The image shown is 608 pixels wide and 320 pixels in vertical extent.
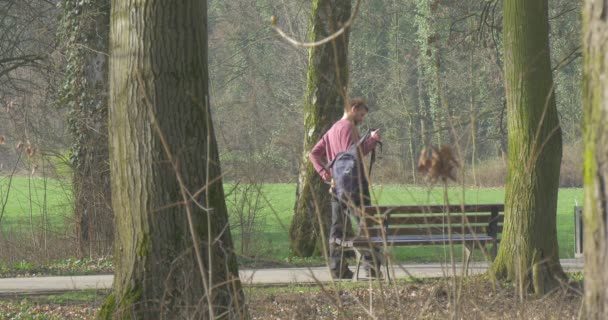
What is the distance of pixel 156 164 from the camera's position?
717 centimetres

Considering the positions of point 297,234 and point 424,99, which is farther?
point 424,99

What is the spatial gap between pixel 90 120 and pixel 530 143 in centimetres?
730

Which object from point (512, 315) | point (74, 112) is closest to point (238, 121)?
point (74, 112)

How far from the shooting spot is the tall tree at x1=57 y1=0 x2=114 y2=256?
15.7m

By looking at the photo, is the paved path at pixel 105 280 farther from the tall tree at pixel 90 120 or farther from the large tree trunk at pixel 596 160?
the large tree trunk at pixel 596 160

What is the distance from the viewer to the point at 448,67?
46.8 metres

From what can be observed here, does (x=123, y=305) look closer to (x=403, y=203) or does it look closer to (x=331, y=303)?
(x=331, y=303)

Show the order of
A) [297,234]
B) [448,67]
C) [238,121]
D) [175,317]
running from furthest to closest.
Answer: [448,67] < [238,121] < [297,234] < [175,317]

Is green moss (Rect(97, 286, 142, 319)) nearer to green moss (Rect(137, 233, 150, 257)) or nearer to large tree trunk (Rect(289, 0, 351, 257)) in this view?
green moss (Rect(137, 233, 150, 257))

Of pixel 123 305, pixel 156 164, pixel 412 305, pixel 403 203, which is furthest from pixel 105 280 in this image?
pixel 403 203

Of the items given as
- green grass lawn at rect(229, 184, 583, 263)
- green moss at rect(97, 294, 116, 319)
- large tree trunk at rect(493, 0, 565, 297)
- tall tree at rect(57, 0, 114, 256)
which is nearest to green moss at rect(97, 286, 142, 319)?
green moss at rect(97, 294, 116, 319)

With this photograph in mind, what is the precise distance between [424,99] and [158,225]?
5382cm

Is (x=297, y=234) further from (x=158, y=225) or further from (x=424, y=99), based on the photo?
(x=424, y=99)

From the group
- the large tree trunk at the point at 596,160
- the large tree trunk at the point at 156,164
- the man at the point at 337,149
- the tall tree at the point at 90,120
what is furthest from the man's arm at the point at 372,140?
the large tree trunk at the point at 596,160
